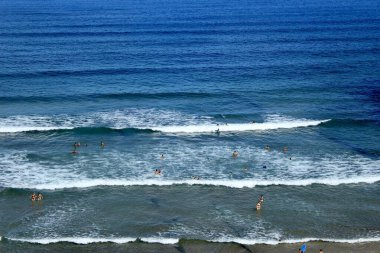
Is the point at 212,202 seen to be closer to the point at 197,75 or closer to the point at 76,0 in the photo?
the point at 197,75

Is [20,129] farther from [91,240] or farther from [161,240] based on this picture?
[161,240]

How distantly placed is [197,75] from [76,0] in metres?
133

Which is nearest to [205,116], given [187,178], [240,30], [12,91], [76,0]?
[187,178]

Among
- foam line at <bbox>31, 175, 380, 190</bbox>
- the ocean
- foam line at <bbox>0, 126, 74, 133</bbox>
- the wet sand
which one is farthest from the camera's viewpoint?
foam line at <bbox>0, 126, 74, 133</bbox>

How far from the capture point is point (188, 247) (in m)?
29.9

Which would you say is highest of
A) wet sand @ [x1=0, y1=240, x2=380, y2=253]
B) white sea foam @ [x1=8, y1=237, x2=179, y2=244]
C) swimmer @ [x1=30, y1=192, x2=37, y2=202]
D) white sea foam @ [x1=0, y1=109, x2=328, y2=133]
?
white sea foam @ [x1=0, y1=109, x2=328, y2=133]

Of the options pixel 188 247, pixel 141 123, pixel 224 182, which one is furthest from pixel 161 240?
pixel 141 123

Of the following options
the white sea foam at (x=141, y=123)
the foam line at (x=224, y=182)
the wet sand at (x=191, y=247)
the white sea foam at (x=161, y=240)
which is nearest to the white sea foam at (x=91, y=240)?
the white sea foam at (x=161, y=240)

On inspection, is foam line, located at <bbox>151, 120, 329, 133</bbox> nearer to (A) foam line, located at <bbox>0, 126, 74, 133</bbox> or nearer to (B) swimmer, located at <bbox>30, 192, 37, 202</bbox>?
(A) foam line, located at <bbox>0, 126, 74, 133</bbox>

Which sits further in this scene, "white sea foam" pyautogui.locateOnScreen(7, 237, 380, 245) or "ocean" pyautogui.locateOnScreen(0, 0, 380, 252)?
"ocean" pyautogui.locateOnScreen(0, 0, 380, 252)

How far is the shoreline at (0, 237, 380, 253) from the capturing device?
96.9ft

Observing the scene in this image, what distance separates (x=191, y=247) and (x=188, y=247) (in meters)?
0.19

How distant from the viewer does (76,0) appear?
602 feet


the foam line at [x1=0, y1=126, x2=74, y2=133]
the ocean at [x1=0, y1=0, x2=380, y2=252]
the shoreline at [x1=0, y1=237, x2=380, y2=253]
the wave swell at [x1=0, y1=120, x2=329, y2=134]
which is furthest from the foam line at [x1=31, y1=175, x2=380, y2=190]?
the foam line at [x1=0, y1=126, x2=74, y2=133]
